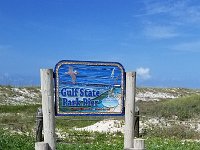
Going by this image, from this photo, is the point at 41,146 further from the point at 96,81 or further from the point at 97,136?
the point at 97,136

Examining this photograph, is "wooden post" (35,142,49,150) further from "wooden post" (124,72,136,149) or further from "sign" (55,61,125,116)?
"wooden post" (124,72,136,149)

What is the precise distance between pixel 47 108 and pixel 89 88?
3.94 feet

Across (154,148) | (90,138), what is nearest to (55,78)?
(154,148)

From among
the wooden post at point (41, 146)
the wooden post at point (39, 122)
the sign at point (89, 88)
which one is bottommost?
the wooden post at point (41, 146)

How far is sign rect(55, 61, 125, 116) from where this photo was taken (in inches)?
455

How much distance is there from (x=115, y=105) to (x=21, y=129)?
37.2 feet

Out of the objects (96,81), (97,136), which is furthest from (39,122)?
(97,136)

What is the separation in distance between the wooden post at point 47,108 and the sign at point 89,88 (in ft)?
→ 1.28

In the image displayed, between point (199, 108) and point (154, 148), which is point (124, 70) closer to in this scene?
point (154, 148)

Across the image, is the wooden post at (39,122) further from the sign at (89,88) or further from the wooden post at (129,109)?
the wooden post at (129,109)

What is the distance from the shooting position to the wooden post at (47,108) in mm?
11016

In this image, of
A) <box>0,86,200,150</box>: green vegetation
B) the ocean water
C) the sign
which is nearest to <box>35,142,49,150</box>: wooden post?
the sign

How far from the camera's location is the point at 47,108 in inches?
436

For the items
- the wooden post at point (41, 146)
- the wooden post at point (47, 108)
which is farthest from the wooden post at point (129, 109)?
the wooden post at point (41, 146)
